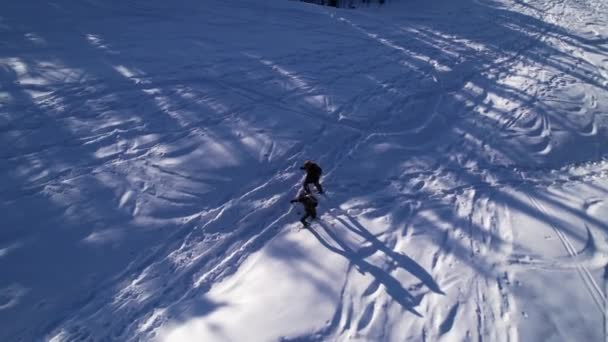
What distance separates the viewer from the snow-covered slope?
521cm

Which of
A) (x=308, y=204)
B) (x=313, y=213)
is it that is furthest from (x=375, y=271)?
(x=308, y=204)

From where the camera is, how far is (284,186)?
24.9 ft

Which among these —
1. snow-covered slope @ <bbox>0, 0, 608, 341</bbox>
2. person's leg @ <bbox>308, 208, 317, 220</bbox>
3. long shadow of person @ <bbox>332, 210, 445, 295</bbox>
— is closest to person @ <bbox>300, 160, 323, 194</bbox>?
person's leg @ <bbox>308, 208, 317, 220</bbox>

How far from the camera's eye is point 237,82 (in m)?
11.0

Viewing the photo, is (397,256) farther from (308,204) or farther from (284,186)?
(284,186)

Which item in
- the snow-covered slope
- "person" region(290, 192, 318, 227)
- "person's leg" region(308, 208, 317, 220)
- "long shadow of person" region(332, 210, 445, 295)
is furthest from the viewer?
"person's leg" region(308, 208, 317, 220)

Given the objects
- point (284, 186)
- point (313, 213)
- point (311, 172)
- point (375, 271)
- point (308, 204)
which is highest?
point (311, 172)

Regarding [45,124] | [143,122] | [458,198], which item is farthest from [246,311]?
[45,124]

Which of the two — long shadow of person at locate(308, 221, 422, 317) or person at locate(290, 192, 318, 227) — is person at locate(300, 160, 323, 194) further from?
long shadow of person at locate(308, 221, 422, 317)

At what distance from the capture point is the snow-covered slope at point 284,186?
17.1ft

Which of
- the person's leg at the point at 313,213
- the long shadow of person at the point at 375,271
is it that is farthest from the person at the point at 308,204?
the long shadow of person at the point at 375,271

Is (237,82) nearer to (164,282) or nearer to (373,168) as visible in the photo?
(373,168)

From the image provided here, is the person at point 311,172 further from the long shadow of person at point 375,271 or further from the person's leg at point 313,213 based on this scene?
the long shadow of person at point 375,271

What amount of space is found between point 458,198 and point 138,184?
7272 millimetres
